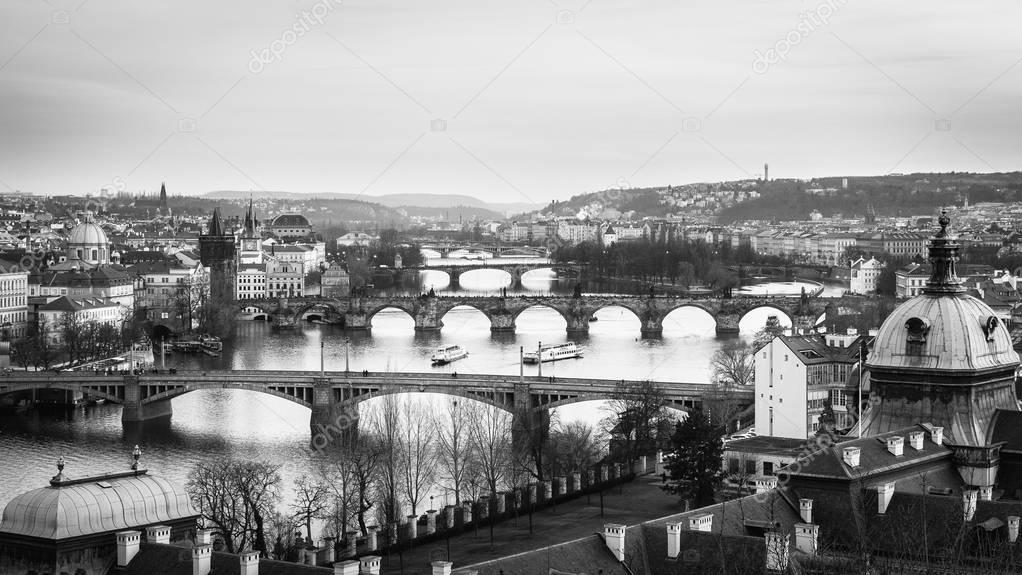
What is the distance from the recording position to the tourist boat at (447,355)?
5691 centimetres

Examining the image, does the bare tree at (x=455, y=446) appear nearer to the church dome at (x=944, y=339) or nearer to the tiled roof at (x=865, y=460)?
the church dome at (x=944, y=339)

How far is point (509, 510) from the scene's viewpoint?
99.3ft

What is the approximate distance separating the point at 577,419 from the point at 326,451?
22.3 ft

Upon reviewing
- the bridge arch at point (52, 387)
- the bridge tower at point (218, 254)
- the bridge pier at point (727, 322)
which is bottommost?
the bridge arch at point (52, 387)

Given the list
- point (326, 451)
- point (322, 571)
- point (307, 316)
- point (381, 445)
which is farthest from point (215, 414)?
point (307, 316)

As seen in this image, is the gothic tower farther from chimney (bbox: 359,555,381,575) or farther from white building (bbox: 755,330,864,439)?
chimney (bbox: 359,555,381,575)

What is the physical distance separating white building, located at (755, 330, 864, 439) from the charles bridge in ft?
107

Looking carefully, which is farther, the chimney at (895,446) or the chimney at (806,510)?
the chimney at (895,446)

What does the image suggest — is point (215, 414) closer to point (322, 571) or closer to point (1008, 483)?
point (1008, 483)

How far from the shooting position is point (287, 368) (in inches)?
2169

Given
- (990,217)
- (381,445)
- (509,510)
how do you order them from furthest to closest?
(990,217), (381,445), (509,510)

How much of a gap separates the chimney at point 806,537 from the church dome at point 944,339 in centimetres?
718

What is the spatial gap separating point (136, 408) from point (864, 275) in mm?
58114

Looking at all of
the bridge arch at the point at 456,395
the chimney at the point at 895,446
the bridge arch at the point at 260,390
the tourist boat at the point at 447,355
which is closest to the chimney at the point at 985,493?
the chimney at the point at 895,446
